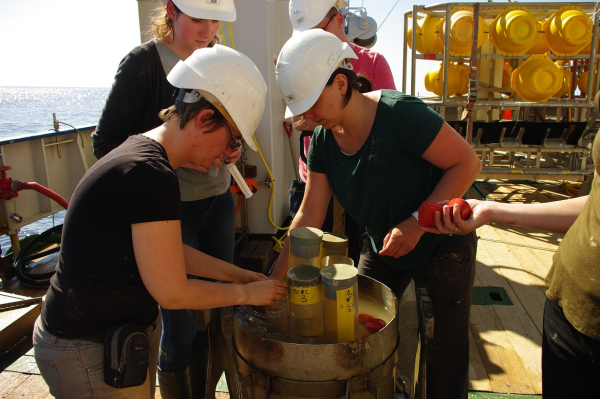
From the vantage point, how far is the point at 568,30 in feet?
17.4

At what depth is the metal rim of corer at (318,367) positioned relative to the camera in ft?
4.33

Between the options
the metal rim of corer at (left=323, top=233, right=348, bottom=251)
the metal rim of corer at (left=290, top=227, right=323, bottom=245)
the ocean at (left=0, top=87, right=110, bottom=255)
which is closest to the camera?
the metal rim of corer at (left=290, top=227, right=323, bottom=245)

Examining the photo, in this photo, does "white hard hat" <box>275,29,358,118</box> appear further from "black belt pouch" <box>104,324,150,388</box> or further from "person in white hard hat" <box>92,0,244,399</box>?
"black belt pouch" <box>104,324,150,388</box>

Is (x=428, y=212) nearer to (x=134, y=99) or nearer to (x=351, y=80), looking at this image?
(x=351, y=80)

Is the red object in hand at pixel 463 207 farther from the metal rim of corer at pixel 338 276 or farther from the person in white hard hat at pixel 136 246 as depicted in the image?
the person in white hard hat at pixel 136 246

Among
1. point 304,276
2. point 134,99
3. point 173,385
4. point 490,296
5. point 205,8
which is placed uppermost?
point 205,8

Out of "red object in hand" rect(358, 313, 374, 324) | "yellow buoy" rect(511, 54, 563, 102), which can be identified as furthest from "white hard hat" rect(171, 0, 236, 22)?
"yellow buoy" rect(511, 54, 563, 102)

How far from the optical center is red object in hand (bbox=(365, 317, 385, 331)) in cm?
158

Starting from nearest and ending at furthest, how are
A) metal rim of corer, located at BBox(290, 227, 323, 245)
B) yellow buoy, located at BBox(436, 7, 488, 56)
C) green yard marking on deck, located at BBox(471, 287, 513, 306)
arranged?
1. metal rim of corer, located at BBox(290, 227, 323, 245)
2. green yard marking on deck, located at BBox(471, 287, 513, 306)
3. yellow buoy, located at BBox(436, 7, 488, 56)

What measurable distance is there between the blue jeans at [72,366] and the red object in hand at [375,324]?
88 cm

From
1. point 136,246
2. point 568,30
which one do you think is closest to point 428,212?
point 136,246

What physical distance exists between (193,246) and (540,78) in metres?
5.24

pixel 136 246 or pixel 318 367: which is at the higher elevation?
pixel 136 246

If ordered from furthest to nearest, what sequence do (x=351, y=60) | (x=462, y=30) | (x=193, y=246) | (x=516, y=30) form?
(x=462, y=30) → (x=516, y=30) → (x=351, y=60) → (x=193, y=246)
